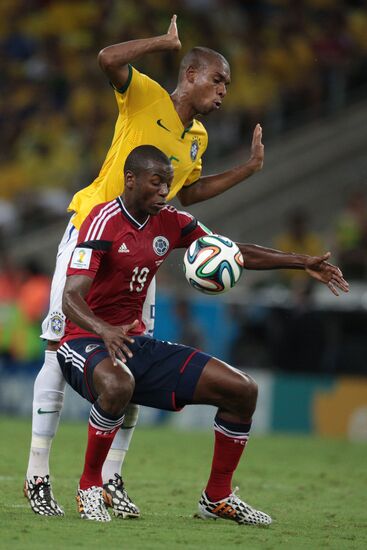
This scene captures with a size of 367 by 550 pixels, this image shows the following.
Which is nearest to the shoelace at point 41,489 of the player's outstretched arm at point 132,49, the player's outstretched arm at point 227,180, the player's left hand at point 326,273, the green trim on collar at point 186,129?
the player's left hand at point 326,273

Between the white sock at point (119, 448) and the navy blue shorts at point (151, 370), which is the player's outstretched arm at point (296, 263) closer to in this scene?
the navy blue shorts at point (151, 370)

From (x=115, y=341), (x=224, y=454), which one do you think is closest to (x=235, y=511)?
(x=224, y=454)

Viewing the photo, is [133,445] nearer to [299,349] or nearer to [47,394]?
[299,349]

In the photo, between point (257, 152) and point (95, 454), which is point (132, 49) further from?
point (95, 454)

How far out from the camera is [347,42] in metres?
17.8

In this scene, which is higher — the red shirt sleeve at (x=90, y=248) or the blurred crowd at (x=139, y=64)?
the blurred crowd at (x=139, y=64)

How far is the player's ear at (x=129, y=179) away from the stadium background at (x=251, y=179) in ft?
24.1

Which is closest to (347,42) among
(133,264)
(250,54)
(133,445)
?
(250,54)

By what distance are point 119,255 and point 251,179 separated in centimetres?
1108

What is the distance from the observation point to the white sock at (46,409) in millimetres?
6480

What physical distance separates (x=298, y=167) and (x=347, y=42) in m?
2.12

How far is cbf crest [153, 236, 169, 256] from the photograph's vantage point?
6.50 meters

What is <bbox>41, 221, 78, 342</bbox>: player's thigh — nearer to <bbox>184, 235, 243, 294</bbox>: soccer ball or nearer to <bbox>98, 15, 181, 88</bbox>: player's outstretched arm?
<bbox>184, 235, 243, 294</bbox>: soccer ball

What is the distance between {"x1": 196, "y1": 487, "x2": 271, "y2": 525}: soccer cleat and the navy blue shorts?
58cm
